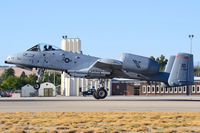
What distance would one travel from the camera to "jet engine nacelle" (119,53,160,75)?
4459 centimetres

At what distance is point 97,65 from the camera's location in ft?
146

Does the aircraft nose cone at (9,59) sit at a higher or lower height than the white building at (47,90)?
higher

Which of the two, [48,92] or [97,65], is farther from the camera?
[48,92]

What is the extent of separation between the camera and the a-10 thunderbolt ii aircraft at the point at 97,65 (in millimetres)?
44281

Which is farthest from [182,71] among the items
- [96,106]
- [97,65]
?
[96,106]

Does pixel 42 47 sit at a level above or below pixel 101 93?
above

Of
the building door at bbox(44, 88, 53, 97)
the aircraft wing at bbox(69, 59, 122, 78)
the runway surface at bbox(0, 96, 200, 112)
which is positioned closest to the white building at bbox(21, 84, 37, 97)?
the building door at bbox(44, 88, 53, 97)

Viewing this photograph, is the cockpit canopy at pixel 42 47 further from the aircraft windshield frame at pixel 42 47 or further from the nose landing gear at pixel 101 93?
the nose landing gear at pixel 101 93

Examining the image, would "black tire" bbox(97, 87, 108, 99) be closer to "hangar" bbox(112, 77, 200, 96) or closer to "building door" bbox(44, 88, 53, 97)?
"building door" bbox(44, 88, 53, 97)

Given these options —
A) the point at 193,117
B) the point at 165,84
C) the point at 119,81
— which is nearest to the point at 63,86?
the point at 119,81

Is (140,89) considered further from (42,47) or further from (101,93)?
(42,47)

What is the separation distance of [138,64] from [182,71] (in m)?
5.18

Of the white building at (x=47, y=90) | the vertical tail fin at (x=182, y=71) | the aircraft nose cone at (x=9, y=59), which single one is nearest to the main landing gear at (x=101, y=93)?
the vertical tail fin at (x=182, y=71)

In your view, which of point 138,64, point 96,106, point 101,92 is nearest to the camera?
point 96,106
